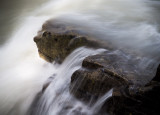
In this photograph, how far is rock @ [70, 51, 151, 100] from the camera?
4355 mm

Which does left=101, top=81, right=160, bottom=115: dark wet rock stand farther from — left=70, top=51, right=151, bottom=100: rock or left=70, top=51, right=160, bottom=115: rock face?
left=70, top=51, right=151, bottom=100: rock

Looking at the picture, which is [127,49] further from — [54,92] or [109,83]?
[54,92]

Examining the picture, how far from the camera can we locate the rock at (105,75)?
14.3ft

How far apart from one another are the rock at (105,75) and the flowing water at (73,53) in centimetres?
24

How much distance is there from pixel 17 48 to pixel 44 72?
329cm

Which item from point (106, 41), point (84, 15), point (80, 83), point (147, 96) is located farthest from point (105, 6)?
point (147, 96)

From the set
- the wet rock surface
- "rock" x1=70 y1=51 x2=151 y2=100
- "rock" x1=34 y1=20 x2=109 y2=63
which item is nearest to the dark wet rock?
the wet rock surface

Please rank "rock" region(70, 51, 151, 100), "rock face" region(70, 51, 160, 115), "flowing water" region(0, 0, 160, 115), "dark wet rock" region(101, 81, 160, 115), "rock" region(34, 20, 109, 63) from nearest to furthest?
"dark wet rock" region(101, 81, 160, 115), "rock face" region(70, 51, 160, 115), "rock" region(70, 51, 151, 100), "flowing water" region(0, 0, 160, 115), "rock" region(34, 20, 109, 63)

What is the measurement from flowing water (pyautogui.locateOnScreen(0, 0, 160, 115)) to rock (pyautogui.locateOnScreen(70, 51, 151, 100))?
0.78 ft

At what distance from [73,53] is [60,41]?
29.4 inches

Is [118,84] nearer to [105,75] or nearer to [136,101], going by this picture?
[105,75]

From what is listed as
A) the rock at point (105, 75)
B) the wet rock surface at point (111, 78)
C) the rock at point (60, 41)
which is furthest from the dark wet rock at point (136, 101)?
the rock at point (60, 41)

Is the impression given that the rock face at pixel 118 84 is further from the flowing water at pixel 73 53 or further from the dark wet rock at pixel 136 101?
the flowing water at pixel 73 53

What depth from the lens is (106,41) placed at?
21.8 ft
